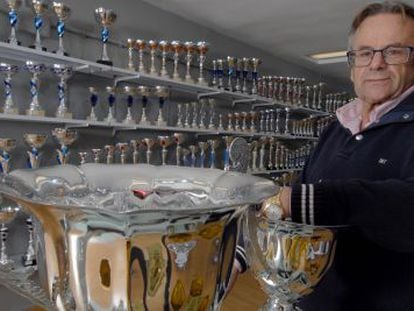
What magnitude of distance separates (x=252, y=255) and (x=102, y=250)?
272 millimetres

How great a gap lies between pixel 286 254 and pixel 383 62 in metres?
0.54

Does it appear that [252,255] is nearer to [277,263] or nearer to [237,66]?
[277,263]

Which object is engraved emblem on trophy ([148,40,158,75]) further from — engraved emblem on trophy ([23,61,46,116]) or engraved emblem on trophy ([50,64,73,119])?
engraved emblem on trophy ([23,61,46,116])

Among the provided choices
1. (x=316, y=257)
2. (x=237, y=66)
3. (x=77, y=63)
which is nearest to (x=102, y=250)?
(x=316, y=257)

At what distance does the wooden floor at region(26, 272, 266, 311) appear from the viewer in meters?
2.10

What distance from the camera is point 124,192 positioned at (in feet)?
1.41

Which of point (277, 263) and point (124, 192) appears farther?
point (277, 263)

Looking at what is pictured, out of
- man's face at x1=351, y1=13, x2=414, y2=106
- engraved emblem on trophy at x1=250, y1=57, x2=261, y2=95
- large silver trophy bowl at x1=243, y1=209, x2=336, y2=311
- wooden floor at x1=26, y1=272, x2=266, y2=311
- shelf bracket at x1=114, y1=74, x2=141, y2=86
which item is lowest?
wooden floor at x1=26, y1=272, x2=266, y2=311

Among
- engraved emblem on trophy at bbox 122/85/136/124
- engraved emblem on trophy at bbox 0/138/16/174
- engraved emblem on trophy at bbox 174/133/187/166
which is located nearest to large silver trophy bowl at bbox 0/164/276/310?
engraved emblem on trophy at bbox 0/138/16/174

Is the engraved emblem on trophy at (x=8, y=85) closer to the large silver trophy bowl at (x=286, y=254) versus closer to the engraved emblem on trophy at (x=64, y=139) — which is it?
the engraved emblem on trophy at (x=64, y=139)

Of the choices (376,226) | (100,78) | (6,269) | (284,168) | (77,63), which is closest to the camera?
(6,269)

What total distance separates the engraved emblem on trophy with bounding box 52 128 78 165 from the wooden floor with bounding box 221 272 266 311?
1.14m

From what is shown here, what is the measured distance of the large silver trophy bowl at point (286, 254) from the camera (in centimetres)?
54

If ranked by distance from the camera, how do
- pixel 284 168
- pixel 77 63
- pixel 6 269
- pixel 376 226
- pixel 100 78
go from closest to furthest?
1. pixel 6 269
2. pixel 376 226
3. pixel 77 63
4. pixel 100 78
5. pixel 284 168
